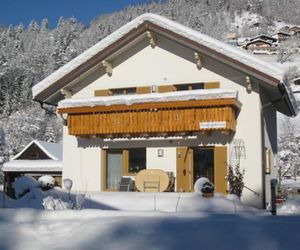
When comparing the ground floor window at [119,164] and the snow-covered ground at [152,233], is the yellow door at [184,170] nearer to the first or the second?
the ground floor window at [119,164]

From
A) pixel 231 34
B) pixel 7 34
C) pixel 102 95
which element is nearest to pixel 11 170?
pixel 102 95

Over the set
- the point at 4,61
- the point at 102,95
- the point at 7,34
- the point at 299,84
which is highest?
the point at 7,34

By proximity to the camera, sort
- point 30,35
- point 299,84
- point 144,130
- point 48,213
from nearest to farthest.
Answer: point 48,213, point 144,130, point 299,84, point 30,35

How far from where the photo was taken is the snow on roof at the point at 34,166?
36.6 metres

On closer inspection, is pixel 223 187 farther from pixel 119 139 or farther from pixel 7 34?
pixel 7 34

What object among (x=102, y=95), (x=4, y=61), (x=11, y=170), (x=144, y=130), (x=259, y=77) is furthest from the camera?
(x=4, y=61)

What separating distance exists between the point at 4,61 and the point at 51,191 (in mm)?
101717

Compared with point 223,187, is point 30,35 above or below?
above

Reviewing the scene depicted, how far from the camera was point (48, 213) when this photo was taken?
7410mm

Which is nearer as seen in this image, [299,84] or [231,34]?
[299,84]

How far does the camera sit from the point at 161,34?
17.4 metres

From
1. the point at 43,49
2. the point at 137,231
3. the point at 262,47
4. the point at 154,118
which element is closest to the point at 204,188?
the point at 154,118

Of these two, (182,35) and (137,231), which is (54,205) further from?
(182,35)

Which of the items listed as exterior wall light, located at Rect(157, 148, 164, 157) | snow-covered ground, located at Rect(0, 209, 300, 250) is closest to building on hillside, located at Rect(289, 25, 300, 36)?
exterior wall light, located at Rect(157, 148, 164, 157)
